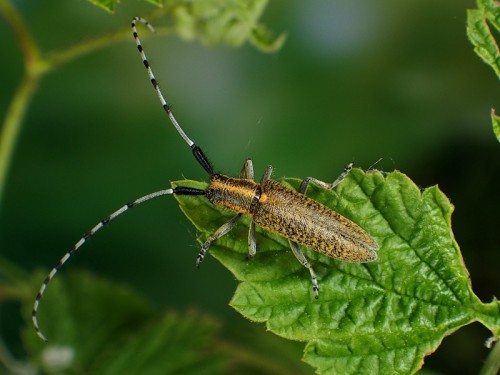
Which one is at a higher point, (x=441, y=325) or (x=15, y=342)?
(x=15, y=342)

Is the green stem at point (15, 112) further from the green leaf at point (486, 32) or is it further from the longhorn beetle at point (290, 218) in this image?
the green leaf at point (486, 32)

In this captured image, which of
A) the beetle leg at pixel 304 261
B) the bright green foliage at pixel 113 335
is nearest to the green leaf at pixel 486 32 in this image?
the beetle leg at pixel 304 261

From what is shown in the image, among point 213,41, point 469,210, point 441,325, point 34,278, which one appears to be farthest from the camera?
point 469,210

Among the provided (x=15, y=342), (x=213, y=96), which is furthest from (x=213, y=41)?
(x=15, y=342)

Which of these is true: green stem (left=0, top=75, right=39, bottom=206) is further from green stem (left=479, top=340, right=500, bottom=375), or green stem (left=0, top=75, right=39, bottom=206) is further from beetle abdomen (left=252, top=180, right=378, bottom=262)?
green stem (left=479, top=340, right=500, bottom=375)

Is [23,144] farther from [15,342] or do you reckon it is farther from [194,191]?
[194,191]

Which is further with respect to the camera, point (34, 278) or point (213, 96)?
point (213, 96)

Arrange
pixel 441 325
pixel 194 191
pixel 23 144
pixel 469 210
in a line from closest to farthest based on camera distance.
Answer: pixel 441 325 → pixel 194 191 → pixel 469 210 → pixel 23 144
